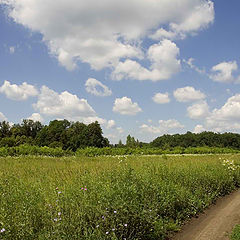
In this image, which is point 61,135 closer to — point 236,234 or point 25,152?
point 25,152

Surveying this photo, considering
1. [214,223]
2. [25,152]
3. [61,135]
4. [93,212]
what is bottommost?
[214,223]

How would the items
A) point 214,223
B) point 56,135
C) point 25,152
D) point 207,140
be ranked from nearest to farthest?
point 214,223
point 25,152
point 56,135
point 207,140

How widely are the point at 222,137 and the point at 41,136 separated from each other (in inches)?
2619

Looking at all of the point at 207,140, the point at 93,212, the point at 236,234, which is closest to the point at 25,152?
the point at 93,212

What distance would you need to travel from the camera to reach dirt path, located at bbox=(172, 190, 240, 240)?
6219 mm

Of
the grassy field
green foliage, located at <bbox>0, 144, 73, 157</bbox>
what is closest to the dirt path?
the grassy field

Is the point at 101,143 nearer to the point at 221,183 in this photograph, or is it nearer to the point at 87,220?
the point at 221,183

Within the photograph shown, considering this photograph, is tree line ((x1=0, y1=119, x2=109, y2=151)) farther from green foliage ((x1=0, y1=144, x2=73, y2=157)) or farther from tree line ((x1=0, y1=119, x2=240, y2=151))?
green foliage ((x1=0, y1=144, x2=73, y2=157))

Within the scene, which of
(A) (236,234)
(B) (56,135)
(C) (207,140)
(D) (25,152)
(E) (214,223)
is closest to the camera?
(A) (236,234)

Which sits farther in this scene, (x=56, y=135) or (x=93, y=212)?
(x=56, y=135)

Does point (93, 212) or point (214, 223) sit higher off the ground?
point (93, 212)

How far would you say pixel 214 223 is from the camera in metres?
7.15

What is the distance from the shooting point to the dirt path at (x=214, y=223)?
20.4ft

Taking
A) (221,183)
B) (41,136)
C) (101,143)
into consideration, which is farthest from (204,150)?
(221,183)
